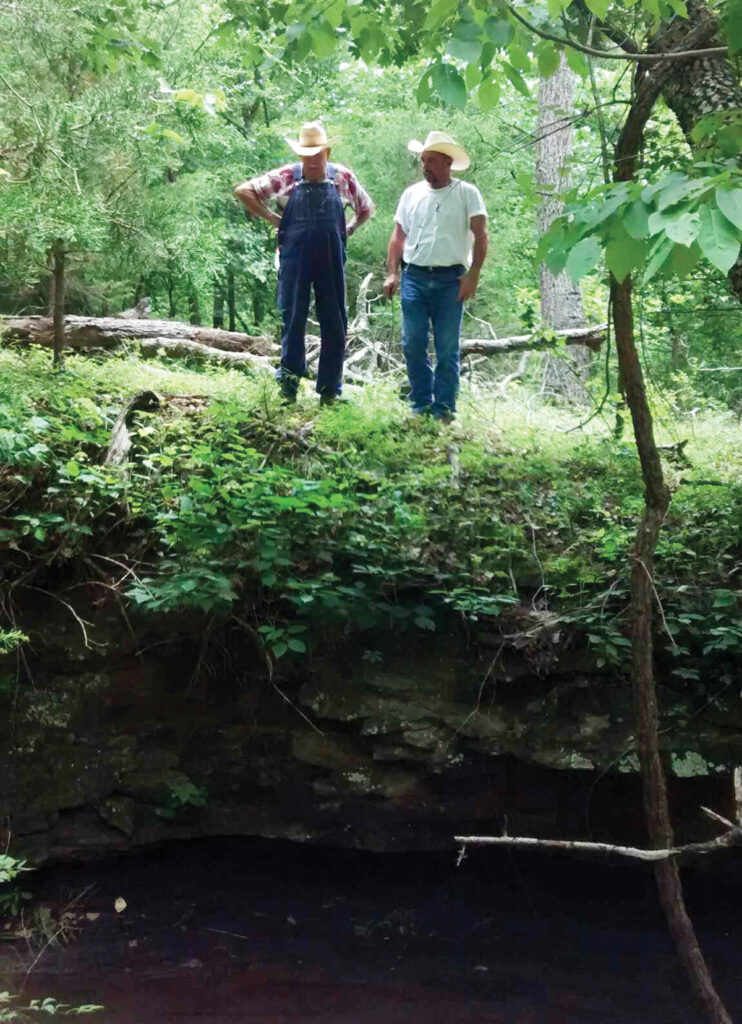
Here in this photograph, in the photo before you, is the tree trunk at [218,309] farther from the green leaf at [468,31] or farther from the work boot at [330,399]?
the green leaf at [468,31]

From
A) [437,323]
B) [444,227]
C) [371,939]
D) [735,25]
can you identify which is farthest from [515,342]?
[735,25]

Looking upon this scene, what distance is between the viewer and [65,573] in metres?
4.88

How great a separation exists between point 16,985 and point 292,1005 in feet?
3.99

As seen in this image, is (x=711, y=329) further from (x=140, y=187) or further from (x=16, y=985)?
(x=16, y=985)

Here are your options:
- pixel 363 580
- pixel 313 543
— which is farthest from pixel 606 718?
pixel 313 543

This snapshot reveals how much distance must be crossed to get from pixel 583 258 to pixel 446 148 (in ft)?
13.2

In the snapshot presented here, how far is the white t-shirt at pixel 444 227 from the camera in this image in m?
5.91

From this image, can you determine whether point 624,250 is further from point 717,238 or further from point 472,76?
point 472,76

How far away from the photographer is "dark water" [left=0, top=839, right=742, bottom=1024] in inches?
159

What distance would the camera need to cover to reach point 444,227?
593 cm

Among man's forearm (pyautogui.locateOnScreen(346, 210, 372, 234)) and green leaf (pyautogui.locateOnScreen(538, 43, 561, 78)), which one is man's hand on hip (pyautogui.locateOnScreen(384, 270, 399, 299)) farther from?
green leaf (pyautogui.locateOnScreen(538, 43, 561, 78))

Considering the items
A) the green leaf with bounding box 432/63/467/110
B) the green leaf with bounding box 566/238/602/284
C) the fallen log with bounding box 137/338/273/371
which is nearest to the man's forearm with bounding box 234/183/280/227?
the fallen log with bounding box 137/338/273/371

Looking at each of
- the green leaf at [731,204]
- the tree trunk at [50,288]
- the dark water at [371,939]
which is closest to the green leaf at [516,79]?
the green leaf at [731,204]

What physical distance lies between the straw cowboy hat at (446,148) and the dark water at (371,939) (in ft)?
14.1
